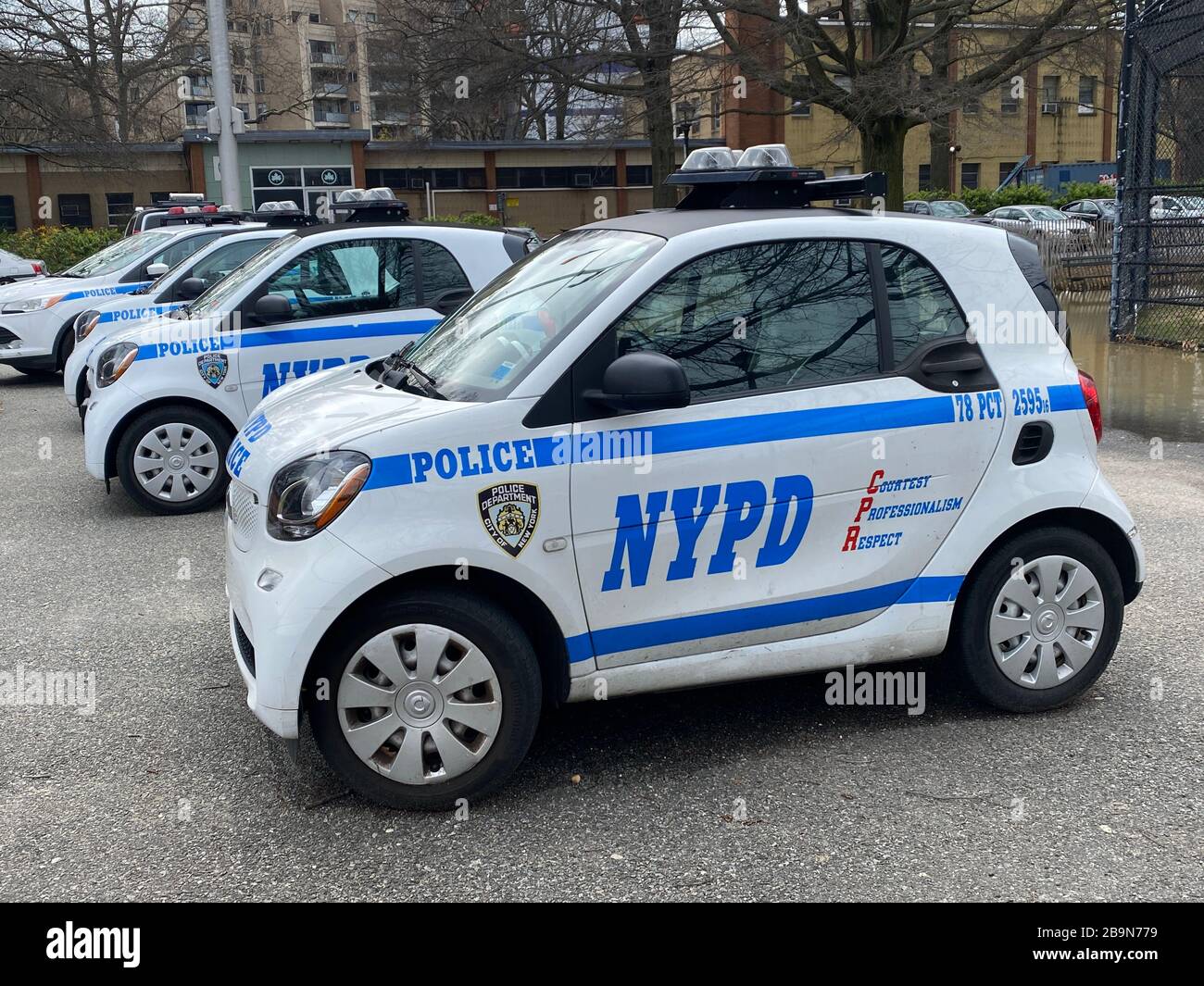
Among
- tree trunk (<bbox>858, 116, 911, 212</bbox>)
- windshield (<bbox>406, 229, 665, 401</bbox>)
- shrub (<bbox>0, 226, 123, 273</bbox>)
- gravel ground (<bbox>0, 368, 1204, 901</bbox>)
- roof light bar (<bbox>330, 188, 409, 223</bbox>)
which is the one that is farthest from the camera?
shrub (<bbox>0, 226, 123, 273</bbox>)

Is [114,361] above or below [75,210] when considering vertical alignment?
below

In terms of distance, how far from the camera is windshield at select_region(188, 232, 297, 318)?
27.9 feet

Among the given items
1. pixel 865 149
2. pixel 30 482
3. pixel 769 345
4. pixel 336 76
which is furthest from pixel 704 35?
pixel 336 76

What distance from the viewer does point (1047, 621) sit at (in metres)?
4.59

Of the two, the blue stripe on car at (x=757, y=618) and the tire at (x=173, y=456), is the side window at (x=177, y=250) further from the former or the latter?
the blue stripe on car at (x=757, y=618)

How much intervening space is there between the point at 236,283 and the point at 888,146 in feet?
44.2

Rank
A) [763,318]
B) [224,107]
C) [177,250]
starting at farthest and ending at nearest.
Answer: [224,107]
[177,250]
[763,318]

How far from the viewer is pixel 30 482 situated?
31.7 ft

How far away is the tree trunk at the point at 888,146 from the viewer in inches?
762

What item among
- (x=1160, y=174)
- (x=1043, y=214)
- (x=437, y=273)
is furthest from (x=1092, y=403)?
(x=1043, y=214)

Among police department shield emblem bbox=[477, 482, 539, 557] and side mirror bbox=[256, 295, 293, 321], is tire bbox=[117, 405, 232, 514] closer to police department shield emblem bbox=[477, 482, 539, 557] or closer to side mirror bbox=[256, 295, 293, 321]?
side mirror bbox=[256, 295, 293, 321]

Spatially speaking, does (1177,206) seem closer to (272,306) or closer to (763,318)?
(272,306)

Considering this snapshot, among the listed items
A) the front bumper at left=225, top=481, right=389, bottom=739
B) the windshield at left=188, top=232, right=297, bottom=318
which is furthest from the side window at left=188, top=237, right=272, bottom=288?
the front bumper at left=225, top=481, right=389, bottom=739

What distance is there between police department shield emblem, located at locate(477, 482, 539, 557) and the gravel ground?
875mm
